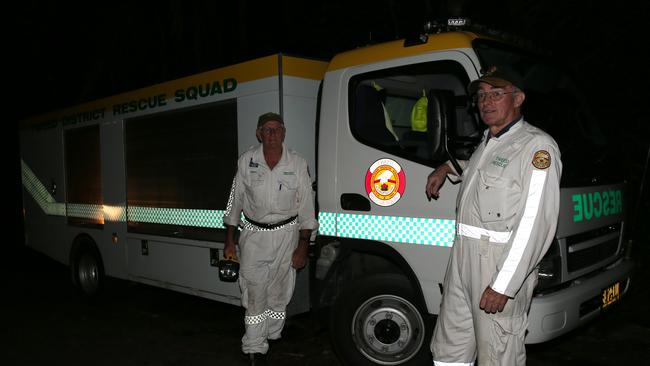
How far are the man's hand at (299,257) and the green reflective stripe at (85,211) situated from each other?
11.2 feet

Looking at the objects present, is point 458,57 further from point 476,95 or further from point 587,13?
point 587,13

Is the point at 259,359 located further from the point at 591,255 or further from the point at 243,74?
the point at 591,255

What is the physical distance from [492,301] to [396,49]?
6.31ft

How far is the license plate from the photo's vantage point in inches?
143

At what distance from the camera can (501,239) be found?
270cm

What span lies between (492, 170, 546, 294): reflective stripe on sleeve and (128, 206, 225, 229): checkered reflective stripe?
2.91 metres

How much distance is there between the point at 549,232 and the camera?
2.61 metres

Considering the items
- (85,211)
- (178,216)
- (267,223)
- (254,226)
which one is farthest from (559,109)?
(85,211)

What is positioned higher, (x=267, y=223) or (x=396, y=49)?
(x=396, y=49)

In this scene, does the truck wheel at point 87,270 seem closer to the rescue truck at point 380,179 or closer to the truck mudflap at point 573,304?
the rescue truck at point 380,179

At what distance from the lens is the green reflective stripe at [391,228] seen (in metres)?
3.50

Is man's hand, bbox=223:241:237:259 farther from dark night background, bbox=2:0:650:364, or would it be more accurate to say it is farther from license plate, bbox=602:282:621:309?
dark night background, bbox=2:0:650:364

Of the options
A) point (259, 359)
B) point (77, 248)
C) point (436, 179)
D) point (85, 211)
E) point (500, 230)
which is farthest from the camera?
point (77, 248)

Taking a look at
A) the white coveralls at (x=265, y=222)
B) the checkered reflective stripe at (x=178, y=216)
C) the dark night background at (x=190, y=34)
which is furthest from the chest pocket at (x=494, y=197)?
the dark night background at (x=190, y=34)
